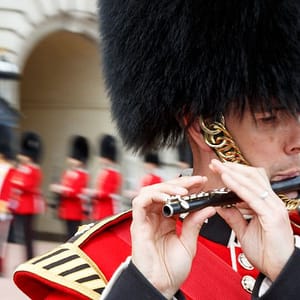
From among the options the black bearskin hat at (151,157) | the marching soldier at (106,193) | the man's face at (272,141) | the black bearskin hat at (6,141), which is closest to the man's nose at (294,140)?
the man's face at (272,141)

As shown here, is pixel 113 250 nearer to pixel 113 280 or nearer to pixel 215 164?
pixel 113 280

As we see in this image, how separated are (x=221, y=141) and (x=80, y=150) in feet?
23.9

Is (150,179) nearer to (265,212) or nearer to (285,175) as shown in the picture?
(285,175)

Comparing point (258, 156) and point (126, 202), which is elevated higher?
point (258, 156)

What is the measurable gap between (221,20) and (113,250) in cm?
55

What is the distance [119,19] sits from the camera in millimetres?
2180

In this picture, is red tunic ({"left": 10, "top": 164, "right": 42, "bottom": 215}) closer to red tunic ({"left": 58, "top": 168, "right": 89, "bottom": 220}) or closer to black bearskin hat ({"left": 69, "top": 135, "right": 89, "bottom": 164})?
red tunic ({"left": 58, "top": 168, "right": 89, "bottom": 220})

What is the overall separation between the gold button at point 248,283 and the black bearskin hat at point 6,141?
6.15 metres

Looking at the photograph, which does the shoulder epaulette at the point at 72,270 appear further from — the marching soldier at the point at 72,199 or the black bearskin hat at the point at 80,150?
the black bearskin hat at the point at 80,150

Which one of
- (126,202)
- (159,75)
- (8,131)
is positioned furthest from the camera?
(126,202)

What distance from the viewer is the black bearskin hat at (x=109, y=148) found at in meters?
9.02

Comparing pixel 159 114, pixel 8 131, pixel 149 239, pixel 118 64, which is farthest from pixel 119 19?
pixel 8 131

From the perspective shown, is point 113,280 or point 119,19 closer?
point 113,280

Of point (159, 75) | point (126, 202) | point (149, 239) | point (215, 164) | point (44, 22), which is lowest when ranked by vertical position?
point (126, 202)
